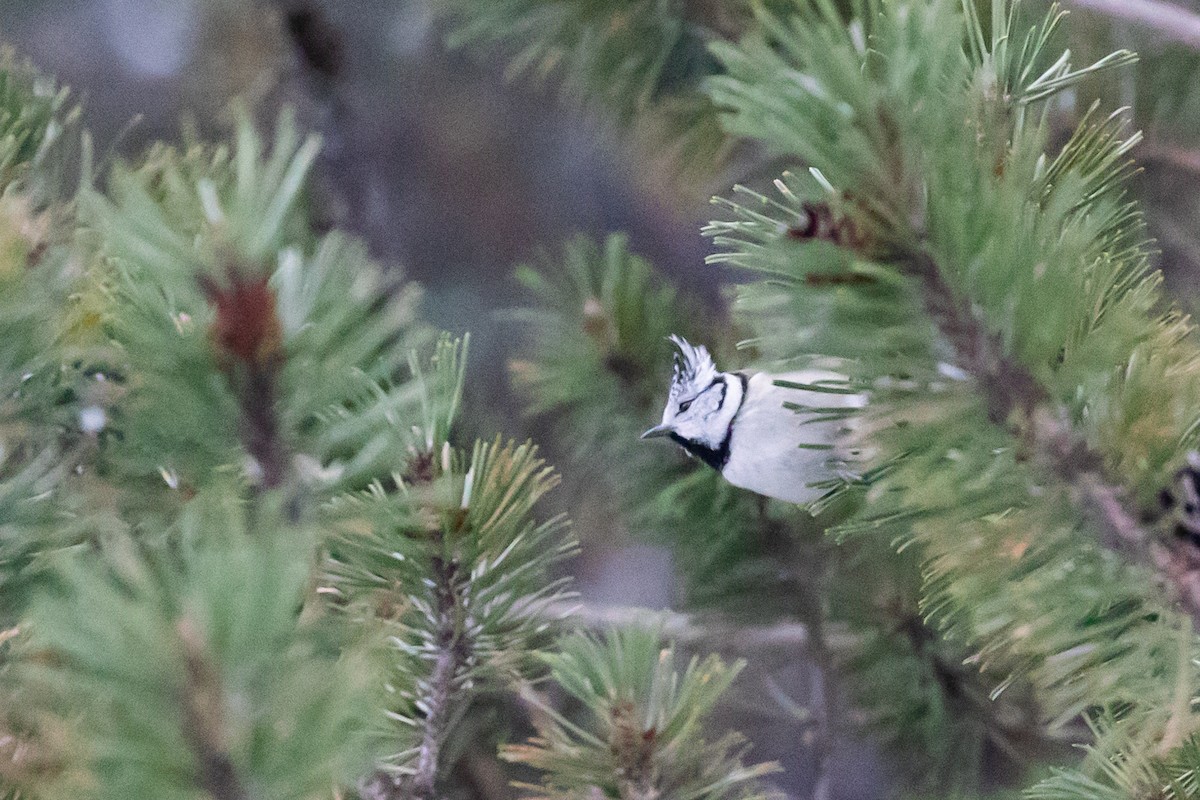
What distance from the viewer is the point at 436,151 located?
135 cm

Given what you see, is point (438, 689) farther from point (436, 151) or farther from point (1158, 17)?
point (436, 151)

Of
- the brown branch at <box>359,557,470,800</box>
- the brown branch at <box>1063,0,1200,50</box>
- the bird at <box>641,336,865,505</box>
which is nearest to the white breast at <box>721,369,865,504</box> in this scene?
the bird at <box>641,336,865,505</box>

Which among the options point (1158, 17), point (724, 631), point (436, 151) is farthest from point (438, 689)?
point (436, 151)

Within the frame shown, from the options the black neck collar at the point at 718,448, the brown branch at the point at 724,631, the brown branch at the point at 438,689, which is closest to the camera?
the brown branch at the point at 438,689

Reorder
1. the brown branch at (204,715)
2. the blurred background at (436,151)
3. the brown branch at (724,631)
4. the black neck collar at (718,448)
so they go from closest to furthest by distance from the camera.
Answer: the brown branch at (204,715) → the black neck collar at (718,448) → the brown branch at (724,631) → the blurred background at (436,151)

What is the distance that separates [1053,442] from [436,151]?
1.20 metres

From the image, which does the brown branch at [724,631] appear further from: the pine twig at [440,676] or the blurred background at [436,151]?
the pine twig at [440,676]

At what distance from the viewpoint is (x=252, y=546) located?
0.69 ft

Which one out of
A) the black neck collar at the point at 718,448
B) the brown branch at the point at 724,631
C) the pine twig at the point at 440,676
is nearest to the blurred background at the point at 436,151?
the brown branch at the point at 724,631

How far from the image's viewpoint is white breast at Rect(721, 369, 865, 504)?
18.7 inches

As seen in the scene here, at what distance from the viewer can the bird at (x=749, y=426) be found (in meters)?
0.48

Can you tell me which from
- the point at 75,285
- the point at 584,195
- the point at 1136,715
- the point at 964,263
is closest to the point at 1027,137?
the point at 964,263

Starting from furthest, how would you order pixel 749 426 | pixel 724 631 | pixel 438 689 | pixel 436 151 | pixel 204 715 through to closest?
pixel 436 151 → pixel 724 631 → pixel 749 426 → pixel 438 689 → pixel 204 715

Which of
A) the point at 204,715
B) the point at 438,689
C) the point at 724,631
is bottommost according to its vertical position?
the point at 724,631
